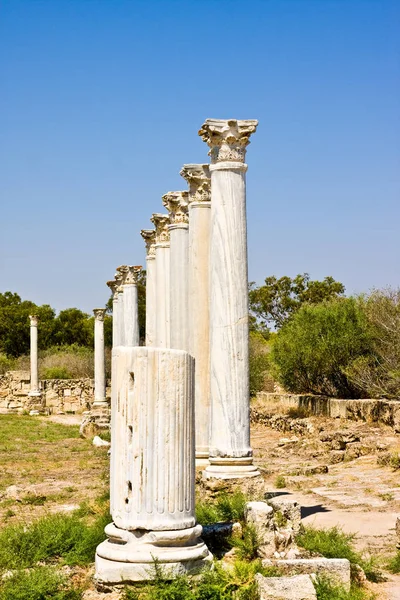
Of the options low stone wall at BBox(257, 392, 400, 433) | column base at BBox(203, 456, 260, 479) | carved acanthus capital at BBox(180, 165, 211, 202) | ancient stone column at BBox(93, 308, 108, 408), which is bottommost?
column base at BBox(203, 456, 260, 479)

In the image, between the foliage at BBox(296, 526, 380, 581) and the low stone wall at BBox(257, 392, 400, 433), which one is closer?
the foliage at BBox(296, 526, 380, 581)

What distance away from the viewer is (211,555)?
25.1 ft

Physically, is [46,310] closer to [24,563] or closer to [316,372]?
[316,372]

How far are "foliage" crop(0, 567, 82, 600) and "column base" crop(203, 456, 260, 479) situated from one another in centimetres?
346

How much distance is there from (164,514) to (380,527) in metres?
4.72

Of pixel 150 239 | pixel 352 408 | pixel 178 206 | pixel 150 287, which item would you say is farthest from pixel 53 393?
pixel 178 206

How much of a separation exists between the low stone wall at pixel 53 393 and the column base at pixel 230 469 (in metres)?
33.3

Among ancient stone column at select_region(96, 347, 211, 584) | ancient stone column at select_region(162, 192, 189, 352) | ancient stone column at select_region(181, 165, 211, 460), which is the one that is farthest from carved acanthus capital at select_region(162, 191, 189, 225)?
ancient stone column at select_region(96, 347, 211, 584)

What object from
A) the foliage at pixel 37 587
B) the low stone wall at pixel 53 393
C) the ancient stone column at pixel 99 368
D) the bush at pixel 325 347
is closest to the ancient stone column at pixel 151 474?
the foliage at pixel 37 587

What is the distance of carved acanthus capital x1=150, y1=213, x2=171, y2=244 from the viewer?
17805 millimetres

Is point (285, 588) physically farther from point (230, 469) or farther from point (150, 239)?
point (150, 239)

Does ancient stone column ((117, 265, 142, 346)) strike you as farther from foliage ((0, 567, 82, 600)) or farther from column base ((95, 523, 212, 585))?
column base ((95, 523, 212, 585))

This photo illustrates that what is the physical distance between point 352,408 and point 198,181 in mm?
11906

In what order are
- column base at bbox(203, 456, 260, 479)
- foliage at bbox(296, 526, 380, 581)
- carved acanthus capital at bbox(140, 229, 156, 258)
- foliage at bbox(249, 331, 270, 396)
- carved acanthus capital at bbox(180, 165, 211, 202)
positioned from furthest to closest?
foliage at bbox(249, 331, 270, 396)
carved acanthus capital at bbox(140, 229, 156, 258)
carved acanthus capital at bbox(180, 165, 211, 202)
column base at bbox(203, 456, 260, 479)
foliage at bbox(296, 526, 380, 581)
